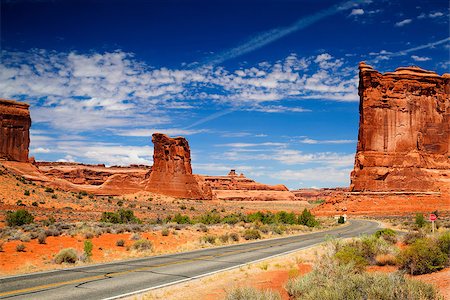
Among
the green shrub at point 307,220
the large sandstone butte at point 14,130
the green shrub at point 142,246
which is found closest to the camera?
the green shrub at point 142,246

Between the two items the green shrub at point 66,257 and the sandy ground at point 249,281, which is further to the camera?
the green shrub at point 66,257

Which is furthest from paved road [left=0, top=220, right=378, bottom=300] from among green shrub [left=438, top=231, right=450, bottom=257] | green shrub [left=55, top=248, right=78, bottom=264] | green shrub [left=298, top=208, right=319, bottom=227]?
green shrub [left=298, top=208, right=319, bottom=227]

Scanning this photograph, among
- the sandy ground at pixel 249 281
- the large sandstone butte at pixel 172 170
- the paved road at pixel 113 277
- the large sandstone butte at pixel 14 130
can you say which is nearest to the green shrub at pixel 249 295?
the sandy ground at pixel 249 281

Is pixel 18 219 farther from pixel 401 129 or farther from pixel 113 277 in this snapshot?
pixel 401 129

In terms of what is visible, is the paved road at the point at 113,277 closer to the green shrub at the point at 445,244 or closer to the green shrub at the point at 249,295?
the green shrub at the point at 249,295

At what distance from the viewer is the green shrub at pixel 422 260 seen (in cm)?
975

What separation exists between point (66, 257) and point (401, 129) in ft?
241

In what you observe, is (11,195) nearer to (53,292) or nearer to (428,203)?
(53,292)

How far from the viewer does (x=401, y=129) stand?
75438mm

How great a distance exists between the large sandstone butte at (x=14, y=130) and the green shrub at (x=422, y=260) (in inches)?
3154

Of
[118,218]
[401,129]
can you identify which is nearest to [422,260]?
[118,218]

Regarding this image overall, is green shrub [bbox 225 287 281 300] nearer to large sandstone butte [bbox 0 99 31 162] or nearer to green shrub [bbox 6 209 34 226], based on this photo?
green shrub [bbox 6 209 34 226]

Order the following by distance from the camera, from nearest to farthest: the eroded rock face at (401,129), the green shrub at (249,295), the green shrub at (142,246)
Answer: the green shrub at (249,295) → the green shrub at (142,246) → the eroded rock face at (401,129)

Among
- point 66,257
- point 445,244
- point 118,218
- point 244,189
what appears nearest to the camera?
point 445,244
